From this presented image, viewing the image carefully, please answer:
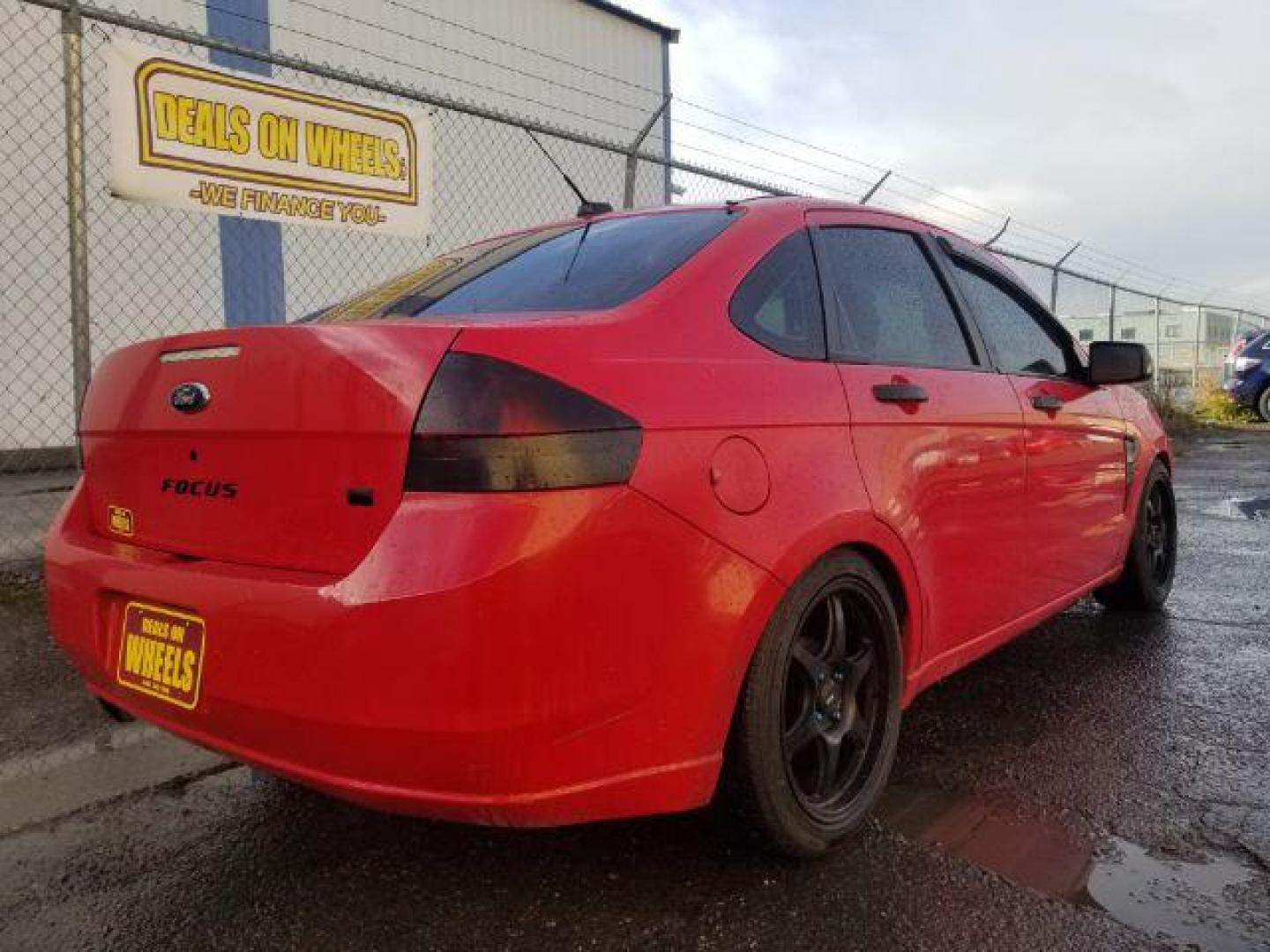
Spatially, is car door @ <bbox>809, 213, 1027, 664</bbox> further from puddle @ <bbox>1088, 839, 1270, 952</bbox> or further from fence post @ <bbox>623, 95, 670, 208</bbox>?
fence post @ <bbox>623, 95, 670, 208</bbox>

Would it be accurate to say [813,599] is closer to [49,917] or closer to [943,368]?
Answer: [943,368]

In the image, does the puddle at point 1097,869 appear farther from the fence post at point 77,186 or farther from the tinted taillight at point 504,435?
the fence post at point 77,186

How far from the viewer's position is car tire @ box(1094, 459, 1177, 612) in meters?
4.28

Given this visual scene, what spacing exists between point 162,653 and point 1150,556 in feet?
13.5

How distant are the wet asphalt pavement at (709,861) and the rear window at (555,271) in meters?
1.27

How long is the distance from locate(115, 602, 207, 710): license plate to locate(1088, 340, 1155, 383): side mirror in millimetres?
3153

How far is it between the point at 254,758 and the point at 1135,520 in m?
3.70

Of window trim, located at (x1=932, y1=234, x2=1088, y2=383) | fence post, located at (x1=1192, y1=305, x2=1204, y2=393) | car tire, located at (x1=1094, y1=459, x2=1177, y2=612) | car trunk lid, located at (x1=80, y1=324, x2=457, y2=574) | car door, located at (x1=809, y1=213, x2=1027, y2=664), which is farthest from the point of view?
fence post, located at (x1=1192, y1=305, x2=1204, y2=393)

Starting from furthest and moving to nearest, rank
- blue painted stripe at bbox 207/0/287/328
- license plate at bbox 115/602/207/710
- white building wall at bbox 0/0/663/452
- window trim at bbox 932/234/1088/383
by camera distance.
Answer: white building wall at bbox 0/0/663/452 → blue painted stripe at bbox 207/0/287/328 → window trim at bbox 932/234/1088/383 → license plate at bbox 115/602/207/710

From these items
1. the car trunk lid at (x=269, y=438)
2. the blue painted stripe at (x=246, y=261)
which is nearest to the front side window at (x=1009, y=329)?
the car trunk lid at (x=269, y=438)

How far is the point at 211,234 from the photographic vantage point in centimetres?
898

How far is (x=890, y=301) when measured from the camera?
2779mm

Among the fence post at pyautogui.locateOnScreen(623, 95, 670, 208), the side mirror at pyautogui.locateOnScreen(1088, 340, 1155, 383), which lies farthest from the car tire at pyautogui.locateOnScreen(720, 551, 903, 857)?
the fence post at pyautogui.locateOnScreen(623, 95, 670, 208)

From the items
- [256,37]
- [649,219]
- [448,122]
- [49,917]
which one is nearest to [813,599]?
[649,219]
